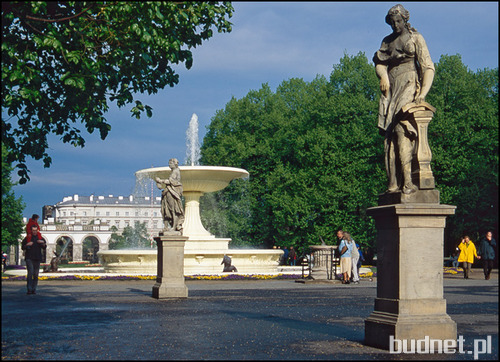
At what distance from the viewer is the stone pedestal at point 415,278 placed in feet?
24.7

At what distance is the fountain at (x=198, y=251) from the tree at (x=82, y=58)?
15.2 metres

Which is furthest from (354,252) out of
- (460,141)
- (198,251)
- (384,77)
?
(460,141)

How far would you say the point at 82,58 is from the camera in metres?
10.1

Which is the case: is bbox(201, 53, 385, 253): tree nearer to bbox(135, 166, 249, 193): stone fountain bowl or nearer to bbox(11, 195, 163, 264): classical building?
bbox(135, 166, 249, 193): stone fountain bowl

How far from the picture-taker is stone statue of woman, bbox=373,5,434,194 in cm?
Result: 800

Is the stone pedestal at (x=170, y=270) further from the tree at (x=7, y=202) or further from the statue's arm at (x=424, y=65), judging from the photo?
the statue's arm at (x=424, y=65)

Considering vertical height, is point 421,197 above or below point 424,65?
below

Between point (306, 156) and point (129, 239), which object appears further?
point (129, 239)

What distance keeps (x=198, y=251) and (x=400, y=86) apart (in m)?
20.0

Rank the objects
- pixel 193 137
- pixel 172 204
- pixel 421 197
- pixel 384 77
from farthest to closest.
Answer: pixel 193 137 → pixel 172 204 → pixel 384 77 → pixel 421 197

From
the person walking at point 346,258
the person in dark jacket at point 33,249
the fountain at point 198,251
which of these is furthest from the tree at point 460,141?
the person in dark jacket at point 33,249

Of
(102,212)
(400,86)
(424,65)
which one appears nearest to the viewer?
(424,65)

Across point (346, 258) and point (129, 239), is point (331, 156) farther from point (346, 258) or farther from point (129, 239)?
point (129, 239)

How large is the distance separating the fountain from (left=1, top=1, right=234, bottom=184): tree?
597 inches
